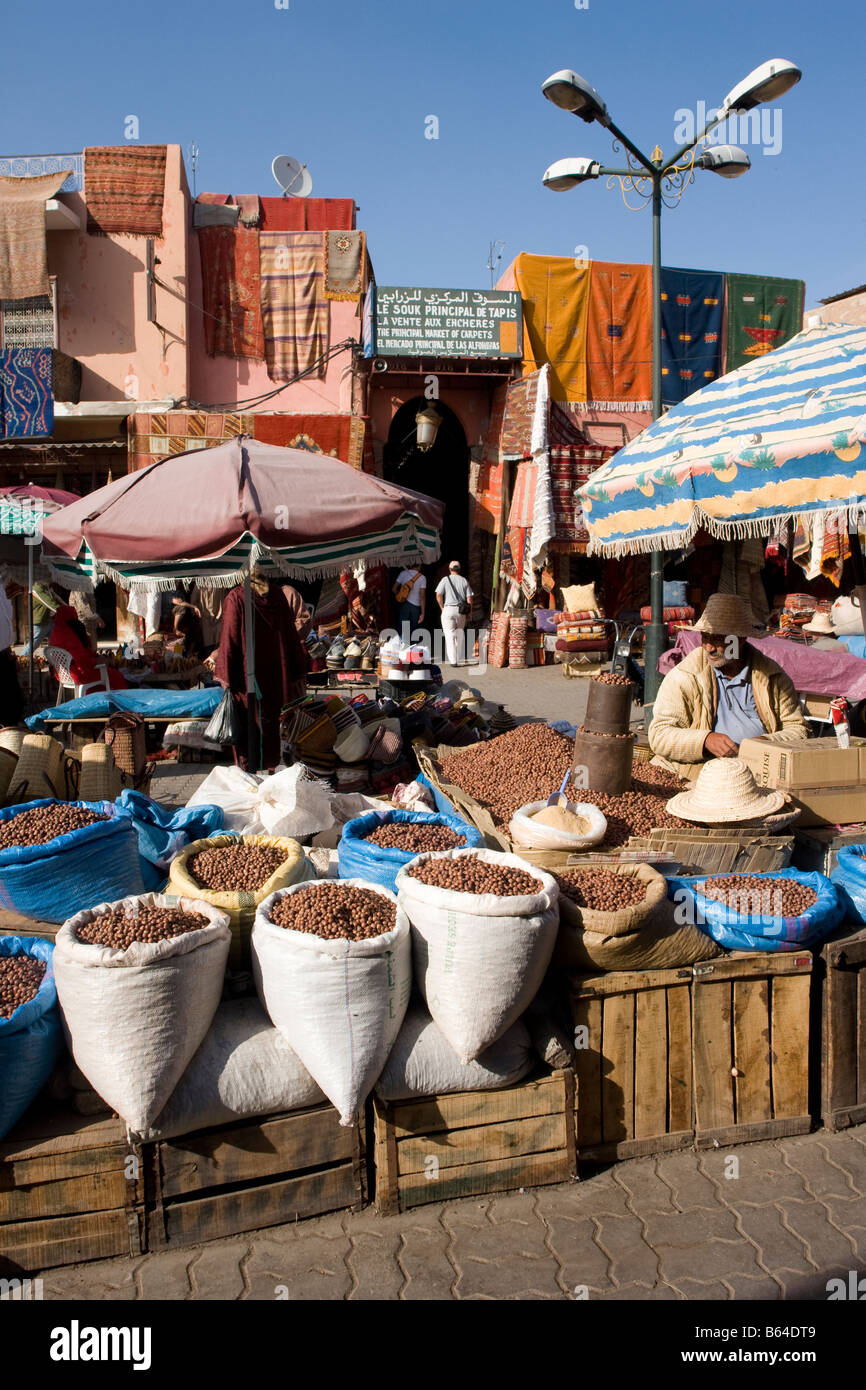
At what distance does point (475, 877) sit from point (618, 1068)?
83cm

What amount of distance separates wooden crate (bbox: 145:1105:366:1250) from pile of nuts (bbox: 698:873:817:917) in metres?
1.50

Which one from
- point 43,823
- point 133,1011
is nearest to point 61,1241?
point 133,1011

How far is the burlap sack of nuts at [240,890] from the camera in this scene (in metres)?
3.04

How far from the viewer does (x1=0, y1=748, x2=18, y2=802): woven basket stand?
4316 millimetres

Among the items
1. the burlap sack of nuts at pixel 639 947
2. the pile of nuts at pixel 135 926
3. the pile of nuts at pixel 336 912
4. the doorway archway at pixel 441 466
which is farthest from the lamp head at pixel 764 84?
the doorway archway at pixel 441 466

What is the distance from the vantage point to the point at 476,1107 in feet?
9.41

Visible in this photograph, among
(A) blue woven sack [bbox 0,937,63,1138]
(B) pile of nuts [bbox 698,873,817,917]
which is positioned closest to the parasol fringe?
(B) pile of nuts [bbox 698,873,817,917]

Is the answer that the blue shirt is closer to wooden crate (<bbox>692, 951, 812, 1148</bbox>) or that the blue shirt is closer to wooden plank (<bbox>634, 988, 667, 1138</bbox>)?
wooden crate (<bbox>692, 951, 812, 1148</bbox>)

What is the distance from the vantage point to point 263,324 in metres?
16.3

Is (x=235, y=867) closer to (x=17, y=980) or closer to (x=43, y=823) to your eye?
(x=43, y=823)

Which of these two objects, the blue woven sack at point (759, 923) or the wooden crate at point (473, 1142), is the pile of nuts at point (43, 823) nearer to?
the wooden crate at point (473, 1142)

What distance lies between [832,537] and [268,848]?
1082 centimetres

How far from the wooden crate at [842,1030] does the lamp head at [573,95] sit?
297 inches
